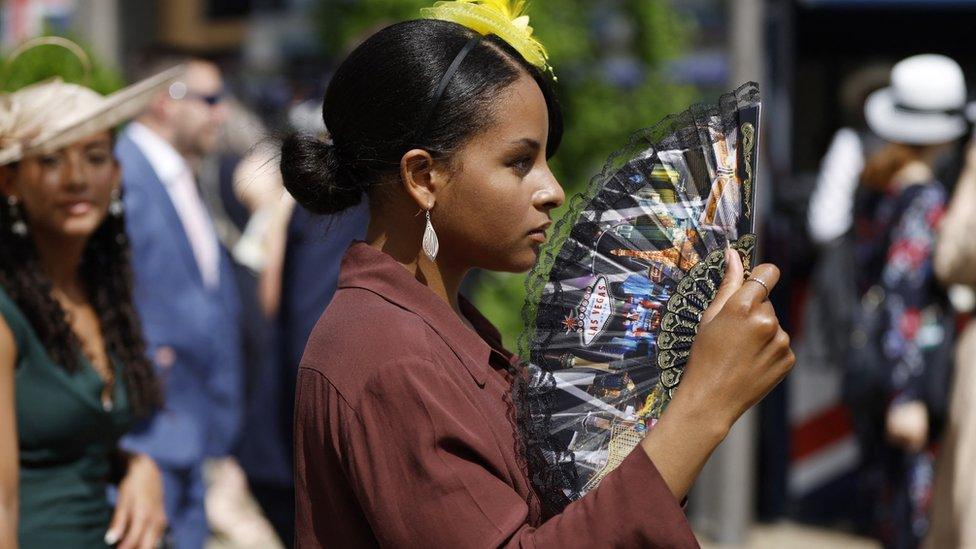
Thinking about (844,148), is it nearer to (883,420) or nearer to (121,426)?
(883,420)

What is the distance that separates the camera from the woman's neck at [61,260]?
2963mm

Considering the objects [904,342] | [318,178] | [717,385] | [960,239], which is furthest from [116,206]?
[904,342]

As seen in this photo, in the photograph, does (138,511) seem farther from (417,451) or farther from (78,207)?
(417,451)

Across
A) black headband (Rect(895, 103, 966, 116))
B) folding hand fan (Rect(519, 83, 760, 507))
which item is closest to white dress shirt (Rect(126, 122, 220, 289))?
black headband (Rect(895, 103, 966, 116))

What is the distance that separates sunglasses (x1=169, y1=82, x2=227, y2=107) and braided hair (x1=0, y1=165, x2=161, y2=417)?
10.6 ft

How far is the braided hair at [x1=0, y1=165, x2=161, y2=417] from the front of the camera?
283 centimetres

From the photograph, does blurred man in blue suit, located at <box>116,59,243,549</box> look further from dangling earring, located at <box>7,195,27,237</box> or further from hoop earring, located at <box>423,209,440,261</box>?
hoop earring, located at <box>423,209,440,261</box>

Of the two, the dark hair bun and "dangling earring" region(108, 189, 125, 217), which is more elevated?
the dark hair bun

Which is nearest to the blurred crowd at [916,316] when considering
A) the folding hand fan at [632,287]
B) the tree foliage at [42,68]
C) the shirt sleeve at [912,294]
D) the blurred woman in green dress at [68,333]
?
the shirt sleeve at [912,294]

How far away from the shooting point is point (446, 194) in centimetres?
189

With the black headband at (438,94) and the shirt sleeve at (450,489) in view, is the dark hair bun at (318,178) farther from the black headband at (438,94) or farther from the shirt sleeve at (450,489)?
the shirt sleeve at (450,489)

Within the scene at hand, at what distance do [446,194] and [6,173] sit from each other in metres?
1.37

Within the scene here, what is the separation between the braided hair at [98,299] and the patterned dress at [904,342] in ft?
8.69

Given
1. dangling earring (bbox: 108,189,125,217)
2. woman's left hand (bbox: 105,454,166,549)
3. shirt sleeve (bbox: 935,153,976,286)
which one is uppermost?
dangling earring (bbox: 108,189,125,217)
